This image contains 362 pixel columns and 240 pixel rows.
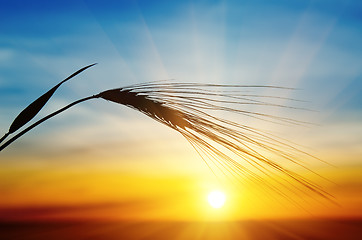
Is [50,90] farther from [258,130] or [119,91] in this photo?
[258,130]

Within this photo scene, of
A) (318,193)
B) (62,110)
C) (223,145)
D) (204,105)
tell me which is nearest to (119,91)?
(62,110)

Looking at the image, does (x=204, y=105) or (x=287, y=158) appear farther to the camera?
(x=204, y=105)

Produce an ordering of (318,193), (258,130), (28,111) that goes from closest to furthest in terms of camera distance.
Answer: (318,193) → (258,130) → (28,111)

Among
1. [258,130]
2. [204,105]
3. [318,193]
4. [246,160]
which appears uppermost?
[204,105]

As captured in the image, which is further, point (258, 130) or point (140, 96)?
point (140, 96)

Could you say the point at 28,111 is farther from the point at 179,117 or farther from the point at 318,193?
the point at 318,193

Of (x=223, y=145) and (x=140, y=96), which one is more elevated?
(x=140, y=96)

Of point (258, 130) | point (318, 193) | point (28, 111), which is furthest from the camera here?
point (28, 111)

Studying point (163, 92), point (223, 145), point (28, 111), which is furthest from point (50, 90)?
point (223, 145)

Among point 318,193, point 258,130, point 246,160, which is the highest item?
point 258,130
